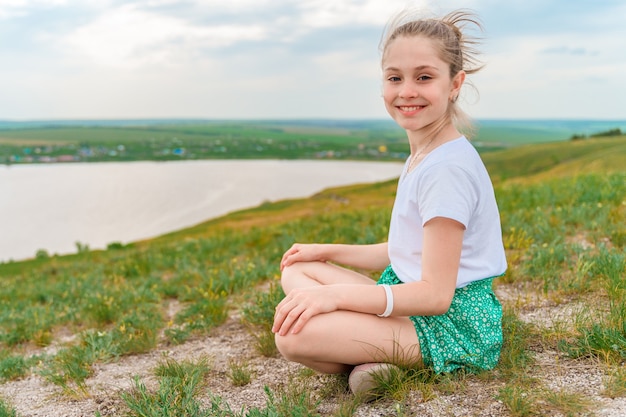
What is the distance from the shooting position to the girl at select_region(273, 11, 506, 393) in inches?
123

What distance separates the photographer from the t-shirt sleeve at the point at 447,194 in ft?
10.0

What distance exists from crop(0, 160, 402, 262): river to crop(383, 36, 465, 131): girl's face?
4285 cm

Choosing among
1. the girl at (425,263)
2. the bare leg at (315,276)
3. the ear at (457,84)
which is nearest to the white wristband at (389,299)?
the girl at (425,263)

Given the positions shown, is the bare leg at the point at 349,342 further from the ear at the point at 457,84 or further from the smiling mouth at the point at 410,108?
the ear at the point at 457,84

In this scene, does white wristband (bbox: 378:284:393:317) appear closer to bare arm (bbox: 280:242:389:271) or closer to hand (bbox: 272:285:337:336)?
hand (bbox: 272:285:337:336)

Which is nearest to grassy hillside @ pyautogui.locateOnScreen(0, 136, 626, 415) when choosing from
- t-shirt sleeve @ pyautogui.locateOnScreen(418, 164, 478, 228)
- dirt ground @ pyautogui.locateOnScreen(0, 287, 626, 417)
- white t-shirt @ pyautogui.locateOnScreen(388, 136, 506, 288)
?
dirt ground @ pyautogui.locateOnScreen(0, 287, 626, 417)

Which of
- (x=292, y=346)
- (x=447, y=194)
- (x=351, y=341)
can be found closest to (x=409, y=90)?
(x=447, y=194)

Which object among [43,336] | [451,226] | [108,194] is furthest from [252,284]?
[108,194]

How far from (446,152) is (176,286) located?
18.2ft

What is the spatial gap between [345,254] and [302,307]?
1186 millimetres

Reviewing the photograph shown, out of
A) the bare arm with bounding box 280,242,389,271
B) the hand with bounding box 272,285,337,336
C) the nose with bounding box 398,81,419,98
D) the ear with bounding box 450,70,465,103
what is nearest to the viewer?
the hand with bounding box 272,285,337,336

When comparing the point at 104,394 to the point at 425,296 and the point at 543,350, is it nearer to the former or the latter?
the point at 425,296

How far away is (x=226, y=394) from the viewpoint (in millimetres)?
3900

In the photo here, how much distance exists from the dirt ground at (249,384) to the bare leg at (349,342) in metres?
0.27
